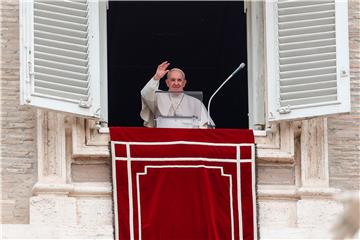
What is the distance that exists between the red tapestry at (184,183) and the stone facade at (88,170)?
4.2 inches

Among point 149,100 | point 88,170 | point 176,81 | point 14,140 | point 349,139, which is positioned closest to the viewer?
point 88,170

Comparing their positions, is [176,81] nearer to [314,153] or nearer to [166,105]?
Result: [166,105]

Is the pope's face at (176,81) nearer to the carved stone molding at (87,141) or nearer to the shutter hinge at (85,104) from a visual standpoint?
the carved stone molding at (87,141)

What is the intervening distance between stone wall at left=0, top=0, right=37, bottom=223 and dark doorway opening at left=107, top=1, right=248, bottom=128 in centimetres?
352

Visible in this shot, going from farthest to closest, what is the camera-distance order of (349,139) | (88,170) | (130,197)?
(349,139) → (88,170) → (130,197)

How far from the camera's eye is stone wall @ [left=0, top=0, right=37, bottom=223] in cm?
854

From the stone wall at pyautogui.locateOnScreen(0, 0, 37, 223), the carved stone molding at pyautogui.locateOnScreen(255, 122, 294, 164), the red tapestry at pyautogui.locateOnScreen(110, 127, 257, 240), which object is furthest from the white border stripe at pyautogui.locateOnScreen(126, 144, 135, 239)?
the carved stone molding at pyautogui.locateOnScreen(255, 122, 294, 164)

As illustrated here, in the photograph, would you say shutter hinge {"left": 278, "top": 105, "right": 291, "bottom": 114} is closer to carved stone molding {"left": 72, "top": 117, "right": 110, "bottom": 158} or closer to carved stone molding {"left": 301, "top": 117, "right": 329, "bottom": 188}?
carved stone molding {"left": 301, "top": 117, "right": 329, "bottom": 188}

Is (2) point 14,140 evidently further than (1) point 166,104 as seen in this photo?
No

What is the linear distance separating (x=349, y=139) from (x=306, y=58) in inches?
26.5

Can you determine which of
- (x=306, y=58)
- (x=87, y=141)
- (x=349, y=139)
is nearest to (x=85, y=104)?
(x=87, y=141)

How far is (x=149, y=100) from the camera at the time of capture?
9.18 m

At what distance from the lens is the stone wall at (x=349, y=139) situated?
8789 mm

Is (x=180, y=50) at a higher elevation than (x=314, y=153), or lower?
higher
